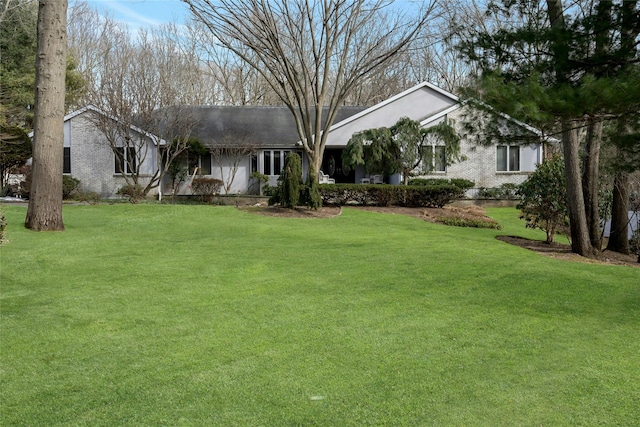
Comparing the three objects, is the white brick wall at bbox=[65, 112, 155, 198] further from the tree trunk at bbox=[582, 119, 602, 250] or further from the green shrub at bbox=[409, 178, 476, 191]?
the tree trunk at bbox=[582, 119, 602, 250]

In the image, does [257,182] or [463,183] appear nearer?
[463,183]

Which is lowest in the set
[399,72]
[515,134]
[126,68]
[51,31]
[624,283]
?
[624,283]

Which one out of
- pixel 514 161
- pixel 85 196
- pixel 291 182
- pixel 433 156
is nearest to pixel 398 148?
pixel 433 156

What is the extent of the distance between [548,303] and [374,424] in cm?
417

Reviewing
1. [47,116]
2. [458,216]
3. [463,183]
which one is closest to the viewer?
[47,116]

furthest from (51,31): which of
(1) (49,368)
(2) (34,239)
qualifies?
(1) (49,368)

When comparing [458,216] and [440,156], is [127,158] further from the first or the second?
[458,216]

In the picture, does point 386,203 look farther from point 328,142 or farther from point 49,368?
point 49,368

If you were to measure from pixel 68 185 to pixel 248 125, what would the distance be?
9464 mm

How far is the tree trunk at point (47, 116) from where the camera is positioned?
463 inches

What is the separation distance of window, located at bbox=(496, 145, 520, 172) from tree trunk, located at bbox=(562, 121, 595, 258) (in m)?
14.1

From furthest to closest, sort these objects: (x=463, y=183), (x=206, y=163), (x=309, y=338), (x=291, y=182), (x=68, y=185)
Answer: (x=206, y=163)
(x=463, y=183)
(x=68, y=185)
(x=291, y=182)
(x=309, y=338)

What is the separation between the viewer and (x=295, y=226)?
14219 millimetres

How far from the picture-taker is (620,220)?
1341cm
